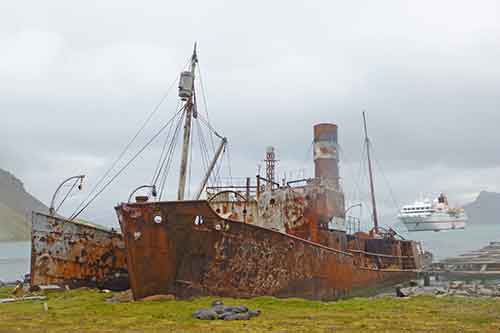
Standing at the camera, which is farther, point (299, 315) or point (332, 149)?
point (332, 149)

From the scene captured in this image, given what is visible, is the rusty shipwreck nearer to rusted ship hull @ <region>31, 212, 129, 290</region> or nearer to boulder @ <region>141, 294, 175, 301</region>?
boulder @ <region>141, 294, 175, 301</region>

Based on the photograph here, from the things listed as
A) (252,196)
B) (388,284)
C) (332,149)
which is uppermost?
(332,149)

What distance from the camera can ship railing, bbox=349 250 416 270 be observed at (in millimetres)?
20695

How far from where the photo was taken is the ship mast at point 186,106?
1579 cm

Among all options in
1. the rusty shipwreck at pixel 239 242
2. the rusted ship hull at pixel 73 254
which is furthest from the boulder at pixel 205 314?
the rusted ship hull at pixel 73 254

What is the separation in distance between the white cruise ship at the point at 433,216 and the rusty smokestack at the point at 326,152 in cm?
10318

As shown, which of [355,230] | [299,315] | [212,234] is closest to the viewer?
[299,315]

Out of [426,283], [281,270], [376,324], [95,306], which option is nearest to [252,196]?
[281,270]

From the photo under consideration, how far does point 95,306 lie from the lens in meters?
12.3

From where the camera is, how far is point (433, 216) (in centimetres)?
11981

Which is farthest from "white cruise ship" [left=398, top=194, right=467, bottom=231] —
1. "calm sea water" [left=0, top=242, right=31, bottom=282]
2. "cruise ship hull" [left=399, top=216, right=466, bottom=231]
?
"calm sea water" [left=0, top=242, right=31, bottom=282]

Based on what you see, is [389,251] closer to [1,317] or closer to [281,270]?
[281,270]

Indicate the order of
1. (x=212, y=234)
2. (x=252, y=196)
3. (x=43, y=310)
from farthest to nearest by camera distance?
(x=252, y=196) → (x=212, y=234) → (x=43, y=310)

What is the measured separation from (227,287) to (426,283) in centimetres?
1338
